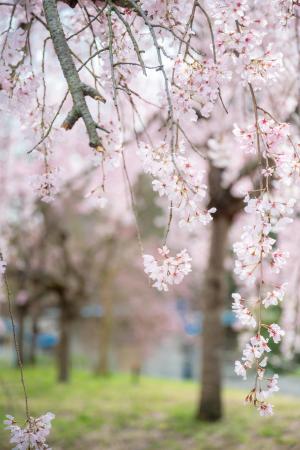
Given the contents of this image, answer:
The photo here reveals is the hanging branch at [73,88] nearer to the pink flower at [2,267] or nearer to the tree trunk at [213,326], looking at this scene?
the pink flower at [2,267]

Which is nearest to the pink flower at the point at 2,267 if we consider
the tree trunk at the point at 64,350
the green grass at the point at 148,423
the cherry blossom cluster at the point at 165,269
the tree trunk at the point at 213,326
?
the cherry blossom cluster at the point at 165,269

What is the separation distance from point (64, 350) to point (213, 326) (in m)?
5.01

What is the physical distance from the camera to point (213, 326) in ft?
20.3

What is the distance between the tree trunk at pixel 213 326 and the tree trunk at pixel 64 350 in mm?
4708

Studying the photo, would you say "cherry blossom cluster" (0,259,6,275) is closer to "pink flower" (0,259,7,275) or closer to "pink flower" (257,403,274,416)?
"pink flower" (0,259,7,275)

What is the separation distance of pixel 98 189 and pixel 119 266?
10331 mm

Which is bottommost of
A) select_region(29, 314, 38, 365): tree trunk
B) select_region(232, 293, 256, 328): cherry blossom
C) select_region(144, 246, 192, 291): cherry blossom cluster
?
select_region(232, 293, 256, 328): cherry blossom

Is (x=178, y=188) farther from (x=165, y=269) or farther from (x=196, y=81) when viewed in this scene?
(x=196, y=81)

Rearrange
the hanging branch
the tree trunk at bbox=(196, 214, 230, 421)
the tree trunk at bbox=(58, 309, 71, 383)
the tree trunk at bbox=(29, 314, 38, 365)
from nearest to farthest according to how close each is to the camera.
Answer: the hanging branch < the tree trunk at bbox=(196, 214, 230, 421) < the tree trunk at bbox=(58, 309, 71, 383) < the tree trunk at bbox=(29, 314, 38, 365)

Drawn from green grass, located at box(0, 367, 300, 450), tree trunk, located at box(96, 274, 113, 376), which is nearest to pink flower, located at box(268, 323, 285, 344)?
green grass, located at box(0, 367, 300, 450)

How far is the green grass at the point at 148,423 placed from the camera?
15.9 feet

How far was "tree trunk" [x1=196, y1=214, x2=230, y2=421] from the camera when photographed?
19.9 ft

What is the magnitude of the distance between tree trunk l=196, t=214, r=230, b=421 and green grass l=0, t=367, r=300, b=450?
228 millimetres

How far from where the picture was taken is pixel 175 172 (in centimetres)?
175
